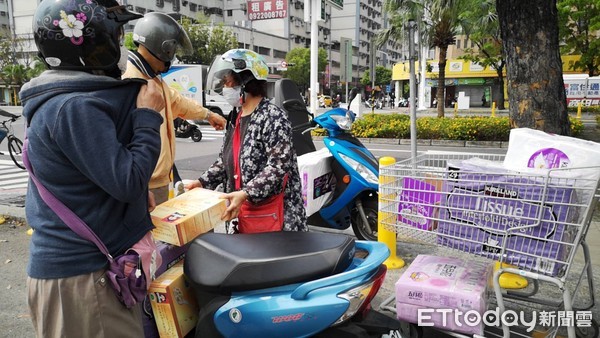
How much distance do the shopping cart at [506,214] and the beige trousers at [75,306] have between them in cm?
153

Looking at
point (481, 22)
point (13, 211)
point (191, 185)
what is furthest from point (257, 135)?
point (481, 22)

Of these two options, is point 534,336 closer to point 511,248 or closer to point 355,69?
point 511,248

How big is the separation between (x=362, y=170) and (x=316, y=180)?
1.38 ft

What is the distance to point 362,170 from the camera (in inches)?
160

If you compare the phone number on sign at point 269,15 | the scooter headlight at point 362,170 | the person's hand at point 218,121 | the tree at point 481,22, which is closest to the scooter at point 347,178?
the scooter headlight at point 362,170

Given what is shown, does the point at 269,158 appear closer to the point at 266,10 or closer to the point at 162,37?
the point at 162,37

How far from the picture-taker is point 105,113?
4.52 ft

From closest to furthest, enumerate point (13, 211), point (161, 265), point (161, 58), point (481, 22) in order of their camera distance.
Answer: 1. point (161, 265)
2. point (161, 58)
3. point (13, 211)
4. point (481, 22)

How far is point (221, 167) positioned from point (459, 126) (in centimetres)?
1135

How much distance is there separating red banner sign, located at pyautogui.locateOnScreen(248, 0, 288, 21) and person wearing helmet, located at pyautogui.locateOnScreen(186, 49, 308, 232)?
21.8 metres

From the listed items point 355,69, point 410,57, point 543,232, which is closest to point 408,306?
point 543,232

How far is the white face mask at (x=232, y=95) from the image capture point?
246cm

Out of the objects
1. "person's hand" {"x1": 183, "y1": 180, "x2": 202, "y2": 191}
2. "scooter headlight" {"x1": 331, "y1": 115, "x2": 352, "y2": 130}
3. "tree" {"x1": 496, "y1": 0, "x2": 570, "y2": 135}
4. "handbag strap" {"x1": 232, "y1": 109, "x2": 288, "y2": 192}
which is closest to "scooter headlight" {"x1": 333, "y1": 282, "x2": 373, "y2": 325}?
"handbag strap" {"x1": 232, "y1": 109, "x2": 288, "y2": 192}

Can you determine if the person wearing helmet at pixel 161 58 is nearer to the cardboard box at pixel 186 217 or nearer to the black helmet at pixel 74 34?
the cardboard box at pixel 186 217
